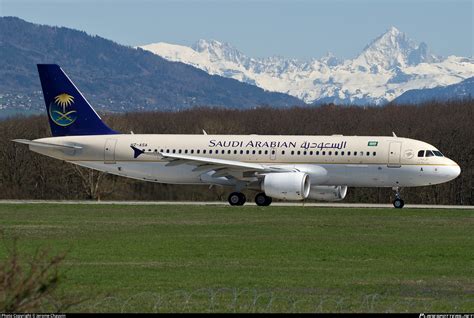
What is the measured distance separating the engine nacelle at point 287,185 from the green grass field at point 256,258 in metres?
1.87

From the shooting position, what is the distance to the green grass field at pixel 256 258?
22000 mm

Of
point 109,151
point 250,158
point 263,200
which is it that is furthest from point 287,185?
point 109,151

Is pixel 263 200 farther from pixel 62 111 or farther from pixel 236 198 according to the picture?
pixel 62 111

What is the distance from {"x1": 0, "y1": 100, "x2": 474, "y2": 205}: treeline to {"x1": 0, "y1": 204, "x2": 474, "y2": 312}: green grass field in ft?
49.3

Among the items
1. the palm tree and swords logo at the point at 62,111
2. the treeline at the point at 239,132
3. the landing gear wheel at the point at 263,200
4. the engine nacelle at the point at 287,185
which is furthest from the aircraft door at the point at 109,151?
the engine nacelle at the point at 287,185

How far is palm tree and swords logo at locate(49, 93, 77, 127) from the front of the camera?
61.1m

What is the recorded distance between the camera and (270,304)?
21.1m

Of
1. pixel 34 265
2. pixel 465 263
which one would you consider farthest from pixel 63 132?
pixel 34 265

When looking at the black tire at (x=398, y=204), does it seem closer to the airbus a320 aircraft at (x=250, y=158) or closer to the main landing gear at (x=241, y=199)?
the airbus a320 aircraft at (x=250, y=158)

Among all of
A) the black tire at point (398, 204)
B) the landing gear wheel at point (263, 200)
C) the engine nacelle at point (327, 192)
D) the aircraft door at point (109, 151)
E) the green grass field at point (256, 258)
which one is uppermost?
the aircraft door at point (109, 151)

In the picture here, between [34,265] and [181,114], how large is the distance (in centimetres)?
12010

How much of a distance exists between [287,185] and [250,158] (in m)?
4.48

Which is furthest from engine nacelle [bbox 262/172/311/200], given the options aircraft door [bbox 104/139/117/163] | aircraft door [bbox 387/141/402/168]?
aircraft door [bbox 104/139/117/163]

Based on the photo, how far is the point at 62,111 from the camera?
61188mm
